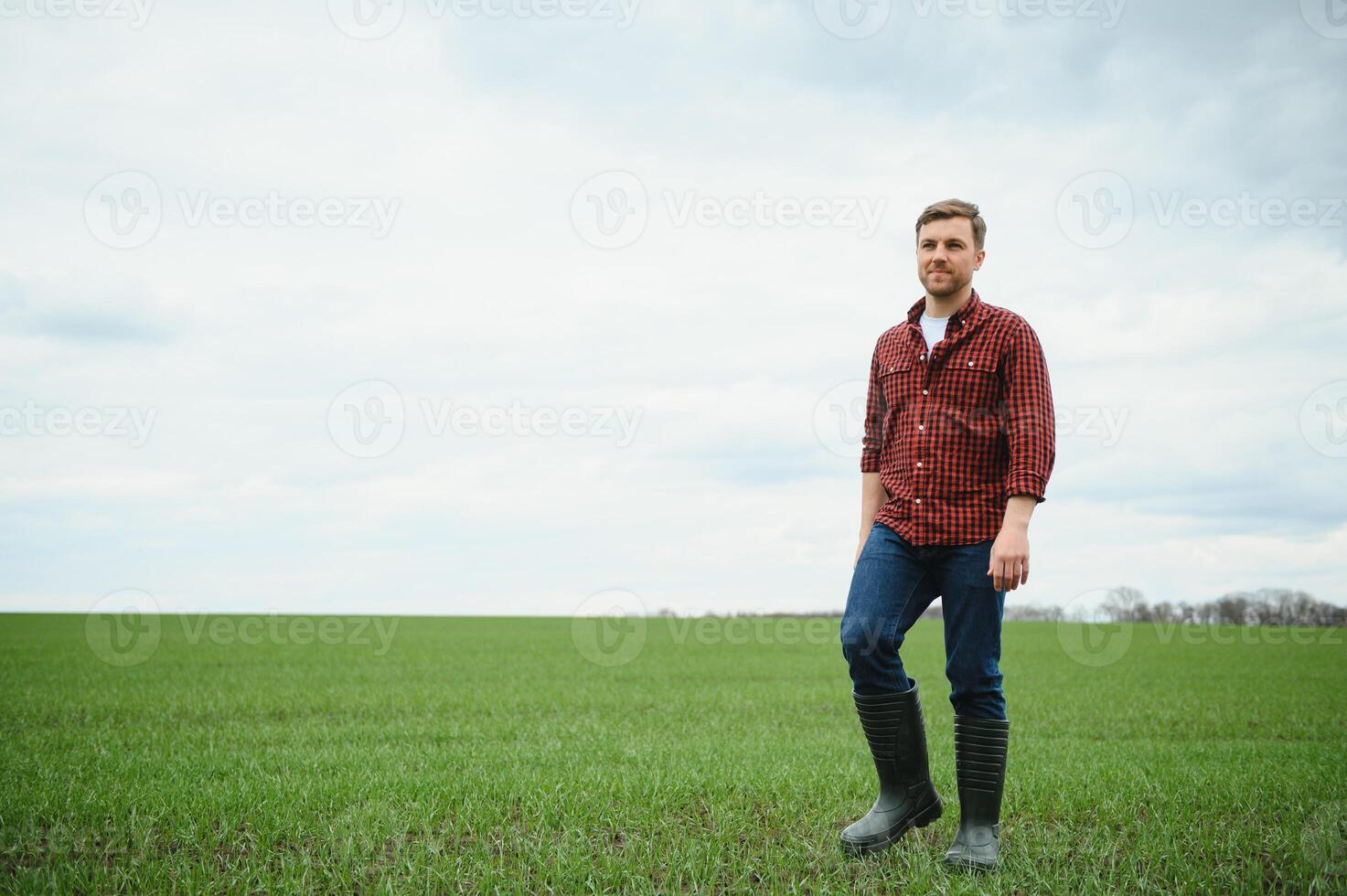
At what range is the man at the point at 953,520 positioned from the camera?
14.4 ft

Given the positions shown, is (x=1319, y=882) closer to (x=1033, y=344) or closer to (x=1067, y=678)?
(x=1033, y=344)

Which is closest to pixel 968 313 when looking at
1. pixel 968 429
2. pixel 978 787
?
pixel 968 429

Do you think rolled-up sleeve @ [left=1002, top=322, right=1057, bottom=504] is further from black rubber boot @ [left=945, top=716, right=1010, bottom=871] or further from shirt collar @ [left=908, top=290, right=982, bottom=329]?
black rubber boot @ [left=945, top=716, right=1010, bottom=871]

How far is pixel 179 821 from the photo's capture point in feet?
18.3

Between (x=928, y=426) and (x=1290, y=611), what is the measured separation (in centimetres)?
5679

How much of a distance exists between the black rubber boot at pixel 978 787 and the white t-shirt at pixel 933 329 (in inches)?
74.2

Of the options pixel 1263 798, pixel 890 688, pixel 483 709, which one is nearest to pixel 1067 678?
pixel 483 709

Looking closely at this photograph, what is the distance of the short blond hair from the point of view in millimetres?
4559

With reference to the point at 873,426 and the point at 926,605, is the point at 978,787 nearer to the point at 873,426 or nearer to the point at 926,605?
the point at 926,605

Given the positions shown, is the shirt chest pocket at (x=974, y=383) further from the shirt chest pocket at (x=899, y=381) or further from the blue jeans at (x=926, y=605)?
the blue jeans at (x=926, y=605)

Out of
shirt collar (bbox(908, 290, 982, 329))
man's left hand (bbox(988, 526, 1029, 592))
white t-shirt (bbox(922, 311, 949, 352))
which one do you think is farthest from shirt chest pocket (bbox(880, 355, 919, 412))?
man's left hand (bbox(988, 526, 1029, 592))

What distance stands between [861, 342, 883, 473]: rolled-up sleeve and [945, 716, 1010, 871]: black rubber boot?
1384 millimetres

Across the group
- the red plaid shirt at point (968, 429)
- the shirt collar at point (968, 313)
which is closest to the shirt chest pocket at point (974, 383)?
the red plaid shirt at point (968, 429)

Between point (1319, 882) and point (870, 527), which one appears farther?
point (870, 527)
